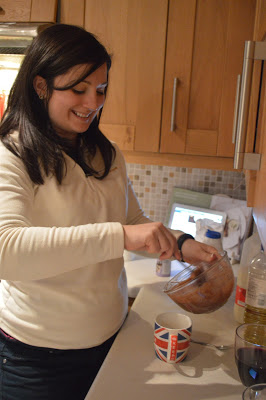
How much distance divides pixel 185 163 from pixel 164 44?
46 centimetres

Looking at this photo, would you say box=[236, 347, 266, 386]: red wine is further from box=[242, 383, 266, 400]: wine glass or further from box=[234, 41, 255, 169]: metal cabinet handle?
box=[234, 41, 255, 169]: metal cabinet handle

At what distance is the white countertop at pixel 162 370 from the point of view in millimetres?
791

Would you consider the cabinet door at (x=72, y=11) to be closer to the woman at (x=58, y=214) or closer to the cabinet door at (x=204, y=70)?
the cabinet door at (x=204, y=70)

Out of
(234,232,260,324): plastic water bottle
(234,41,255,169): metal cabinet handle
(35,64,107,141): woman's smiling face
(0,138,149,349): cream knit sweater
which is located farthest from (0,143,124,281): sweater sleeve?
(234,232,260,324): plastic water bottle

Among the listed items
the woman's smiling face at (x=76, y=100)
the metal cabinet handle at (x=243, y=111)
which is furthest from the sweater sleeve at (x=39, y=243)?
the metal cabinet handle at (x=243, y=111)

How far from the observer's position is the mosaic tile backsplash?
1.89m

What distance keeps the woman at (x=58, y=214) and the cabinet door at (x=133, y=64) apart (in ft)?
1.72

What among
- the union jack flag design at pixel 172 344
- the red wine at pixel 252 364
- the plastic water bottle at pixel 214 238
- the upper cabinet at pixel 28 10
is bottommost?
the union jack flag design at pixel 172 344

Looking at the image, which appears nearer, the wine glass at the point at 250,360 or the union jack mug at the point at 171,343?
the wine glass at the point at 250,360

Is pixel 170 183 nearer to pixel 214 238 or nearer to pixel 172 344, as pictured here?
pixel 214 238

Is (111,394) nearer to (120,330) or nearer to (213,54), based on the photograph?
(120,330)

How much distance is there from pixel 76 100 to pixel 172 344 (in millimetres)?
610

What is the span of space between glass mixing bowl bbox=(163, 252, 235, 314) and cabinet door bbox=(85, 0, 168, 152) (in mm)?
739

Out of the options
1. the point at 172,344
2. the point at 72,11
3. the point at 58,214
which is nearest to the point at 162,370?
the point at 172,344
